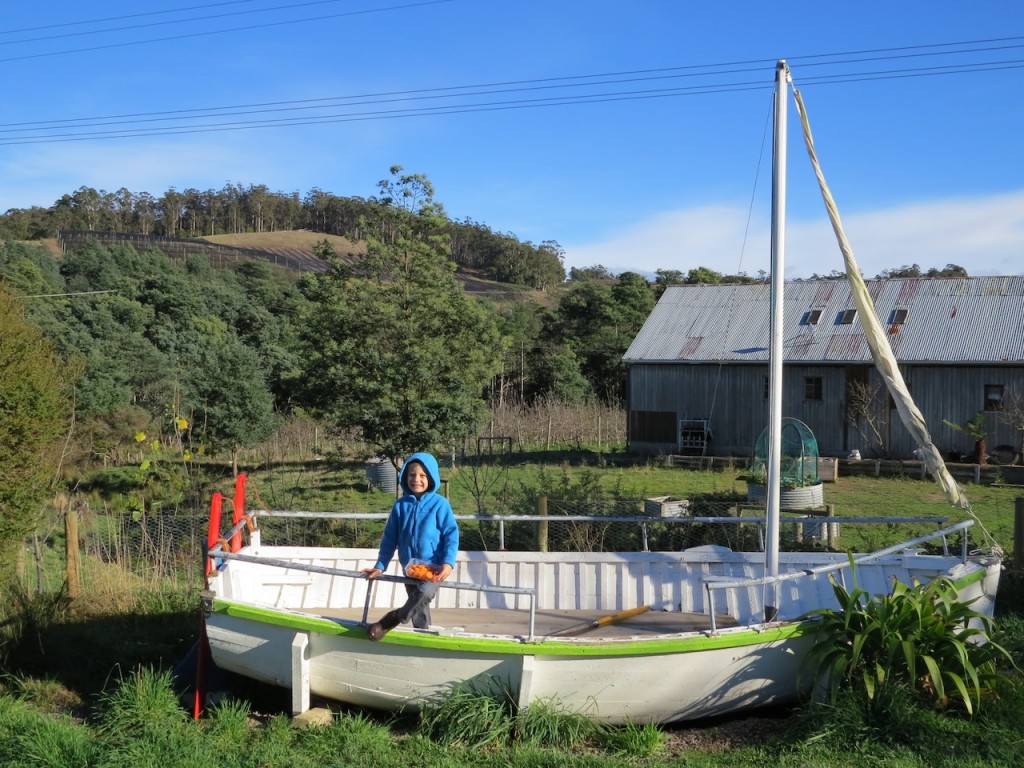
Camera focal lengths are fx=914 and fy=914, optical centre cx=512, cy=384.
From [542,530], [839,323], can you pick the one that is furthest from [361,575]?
[839,323]

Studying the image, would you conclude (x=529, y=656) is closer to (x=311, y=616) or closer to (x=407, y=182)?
(x=311, y=616)

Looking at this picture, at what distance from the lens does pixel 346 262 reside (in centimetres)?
1722

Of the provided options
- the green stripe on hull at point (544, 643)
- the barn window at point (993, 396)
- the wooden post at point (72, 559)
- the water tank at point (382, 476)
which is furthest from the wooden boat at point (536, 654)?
the barn window at point (993, 396)

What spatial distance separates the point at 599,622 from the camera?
766 centimetres

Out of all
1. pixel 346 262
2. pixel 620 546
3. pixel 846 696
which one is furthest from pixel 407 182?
pixel 846 696

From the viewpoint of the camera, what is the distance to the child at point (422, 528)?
6781 mm

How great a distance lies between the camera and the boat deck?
7.57 meters

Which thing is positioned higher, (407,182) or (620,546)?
(407,182)

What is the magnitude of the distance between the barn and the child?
22.9m

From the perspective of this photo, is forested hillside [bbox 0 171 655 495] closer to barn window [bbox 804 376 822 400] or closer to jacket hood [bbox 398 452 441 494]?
jacket hood [bbox 398 452 441 494]

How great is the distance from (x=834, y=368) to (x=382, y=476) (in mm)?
15138

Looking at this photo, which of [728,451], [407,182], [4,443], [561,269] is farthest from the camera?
[561,269]

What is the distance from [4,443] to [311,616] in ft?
10.8

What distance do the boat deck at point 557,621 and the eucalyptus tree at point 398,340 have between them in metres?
7.90
